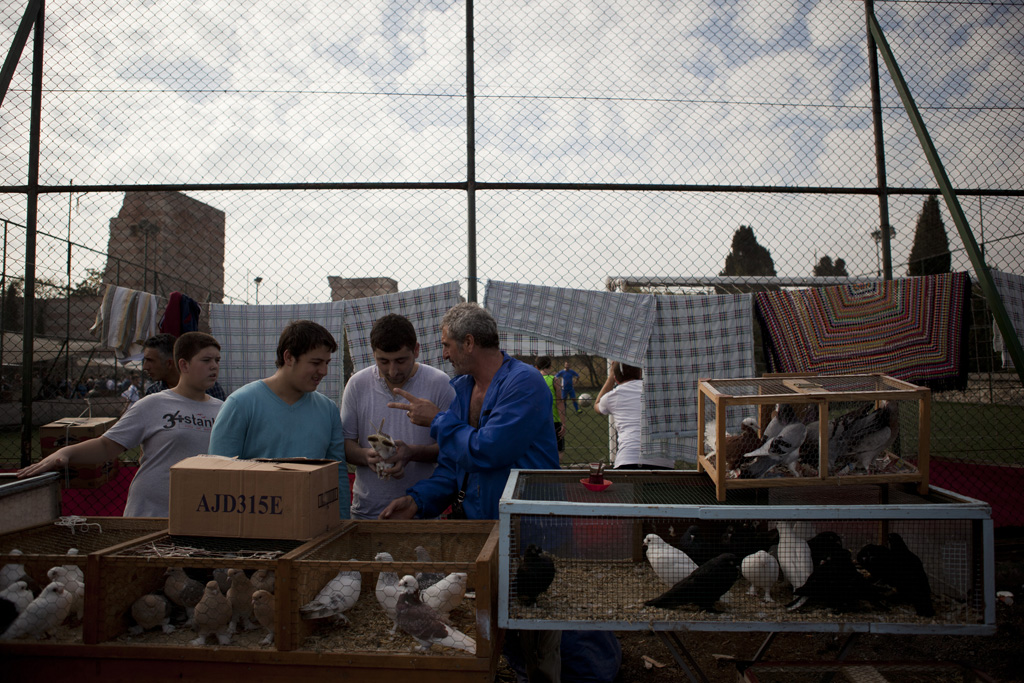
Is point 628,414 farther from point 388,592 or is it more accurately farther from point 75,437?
point 75,437

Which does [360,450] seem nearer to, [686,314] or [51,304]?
[686,314]

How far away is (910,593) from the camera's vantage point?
1.75m

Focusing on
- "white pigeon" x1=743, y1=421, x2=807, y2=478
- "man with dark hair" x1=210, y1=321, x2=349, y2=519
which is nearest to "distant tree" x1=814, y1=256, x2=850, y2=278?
"white pigeon" x1=743, y1=421, x2=807, y2=478

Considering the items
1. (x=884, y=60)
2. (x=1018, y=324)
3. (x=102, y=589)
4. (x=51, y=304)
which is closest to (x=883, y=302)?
(x=1018, y=324)

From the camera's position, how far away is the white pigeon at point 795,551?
180 centimetres

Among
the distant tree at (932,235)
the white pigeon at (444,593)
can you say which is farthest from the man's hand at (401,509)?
the distant tree at (932,235)

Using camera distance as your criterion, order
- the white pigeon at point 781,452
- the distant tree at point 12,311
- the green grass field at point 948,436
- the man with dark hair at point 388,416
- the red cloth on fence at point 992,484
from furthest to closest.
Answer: the distant tree at point 12,311, the green grass field at point 948,436, the red cloth on fence at point 992,484, the man with dark hair at point 388,416, the white pigeon at point 781,452

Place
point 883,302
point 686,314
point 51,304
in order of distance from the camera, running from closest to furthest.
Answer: point 883,302
point 686,314
point 51,304

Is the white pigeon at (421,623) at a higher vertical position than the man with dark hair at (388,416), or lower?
lower

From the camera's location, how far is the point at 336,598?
177cm

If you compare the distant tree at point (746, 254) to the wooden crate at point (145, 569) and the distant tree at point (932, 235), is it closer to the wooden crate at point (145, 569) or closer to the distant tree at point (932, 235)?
the distant tree at point (932, 235)

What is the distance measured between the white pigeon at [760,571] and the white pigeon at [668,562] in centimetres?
16

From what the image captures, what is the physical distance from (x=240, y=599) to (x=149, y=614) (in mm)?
292

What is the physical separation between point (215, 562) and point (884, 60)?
16.5ft
